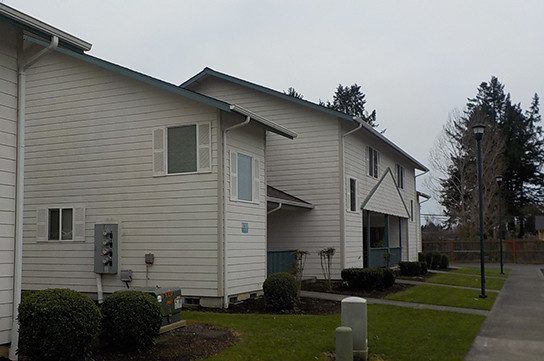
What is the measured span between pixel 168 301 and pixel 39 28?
467 centimetres

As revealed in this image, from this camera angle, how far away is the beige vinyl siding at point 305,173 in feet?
66.6

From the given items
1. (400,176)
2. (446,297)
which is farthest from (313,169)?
(400,176)

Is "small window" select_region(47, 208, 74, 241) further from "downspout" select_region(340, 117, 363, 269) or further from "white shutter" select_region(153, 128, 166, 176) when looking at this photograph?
"downspout" select_region(340, 117, 363, 269)

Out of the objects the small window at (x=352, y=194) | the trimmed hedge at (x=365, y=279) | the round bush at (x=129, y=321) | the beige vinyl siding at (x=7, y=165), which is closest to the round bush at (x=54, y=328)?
the beige vinyl siding at (x=7, y=165)

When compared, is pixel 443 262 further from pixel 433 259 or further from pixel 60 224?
pixel 60 224

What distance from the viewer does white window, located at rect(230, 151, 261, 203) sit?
48.6 feet

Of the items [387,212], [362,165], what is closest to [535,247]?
[387,212]

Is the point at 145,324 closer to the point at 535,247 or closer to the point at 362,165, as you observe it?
the point at 362,165

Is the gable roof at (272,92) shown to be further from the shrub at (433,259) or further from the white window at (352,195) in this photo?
the shrub at (433,259)

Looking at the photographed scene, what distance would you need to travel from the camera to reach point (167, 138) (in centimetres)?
1493

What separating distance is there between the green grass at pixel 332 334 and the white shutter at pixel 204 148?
3.62 m

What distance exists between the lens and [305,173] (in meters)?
20.8

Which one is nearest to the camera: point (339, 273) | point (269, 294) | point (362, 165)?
point (269, 294)

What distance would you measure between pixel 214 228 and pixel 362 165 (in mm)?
9968
